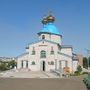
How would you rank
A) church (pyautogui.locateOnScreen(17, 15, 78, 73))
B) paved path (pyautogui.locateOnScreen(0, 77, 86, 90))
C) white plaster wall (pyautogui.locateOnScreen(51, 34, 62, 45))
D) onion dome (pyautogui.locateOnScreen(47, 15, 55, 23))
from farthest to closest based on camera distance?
onion dome (pyautogui.locateOnScreen(47, 15, 55, 23))
white plaster wall (pyautogui.locateOnScreen(51, 34, 62, 45))
church (pyautogui.locateOnScreen(17, 15, 78, 73))
paved path (pyautogui.locateOnScreen(0, 77, 86, 90))

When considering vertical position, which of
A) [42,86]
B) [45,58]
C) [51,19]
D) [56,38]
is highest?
[51,19]

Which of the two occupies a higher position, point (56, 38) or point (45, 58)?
point (56, 38)

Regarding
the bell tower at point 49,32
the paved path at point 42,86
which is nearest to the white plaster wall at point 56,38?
the bell tower at point 49,32

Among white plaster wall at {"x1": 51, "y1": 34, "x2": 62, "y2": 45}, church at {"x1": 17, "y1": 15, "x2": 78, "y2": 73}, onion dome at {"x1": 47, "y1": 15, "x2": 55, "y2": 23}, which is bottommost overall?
church at {"x1": 17, "y1": 15, "x2": 78, "y2": 73}

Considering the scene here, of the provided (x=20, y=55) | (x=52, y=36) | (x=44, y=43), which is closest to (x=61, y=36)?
(x=52, y=36)

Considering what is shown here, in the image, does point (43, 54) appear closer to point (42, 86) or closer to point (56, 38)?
point (56, 38)

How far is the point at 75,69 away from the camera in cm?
6109

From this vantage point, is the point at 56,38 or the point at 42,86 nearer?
the point at 42,86

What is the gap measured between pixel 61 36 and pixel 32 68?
12539mm

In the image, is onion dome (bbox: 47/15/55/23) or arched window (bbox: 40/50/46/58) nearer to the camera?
arched window (bbox: 40/50/46/58)

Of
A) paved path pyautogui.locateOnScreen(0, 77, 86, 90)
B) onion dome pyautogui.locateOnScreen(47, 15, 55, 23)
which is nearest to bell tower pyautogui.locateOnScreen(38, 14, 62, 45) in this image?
onion dome pyautogui.locateOnScreen(47, 15, 55, 23)

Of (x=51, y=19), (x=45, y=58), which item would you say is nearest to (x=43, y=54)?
(x=45, y=58)

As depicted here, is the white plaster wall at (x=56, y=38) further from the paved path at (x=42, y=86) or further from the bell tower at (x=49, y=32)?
the paved path at (x=42, y=86)

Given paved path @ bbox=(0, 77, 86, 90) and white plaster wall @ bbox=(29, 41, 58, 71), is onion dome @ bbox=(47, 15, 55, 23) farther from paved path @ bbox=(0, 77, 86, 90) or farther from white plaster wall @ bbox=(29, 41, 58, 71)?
paved path @ bbox=(0, 77, 86, 90)
